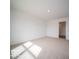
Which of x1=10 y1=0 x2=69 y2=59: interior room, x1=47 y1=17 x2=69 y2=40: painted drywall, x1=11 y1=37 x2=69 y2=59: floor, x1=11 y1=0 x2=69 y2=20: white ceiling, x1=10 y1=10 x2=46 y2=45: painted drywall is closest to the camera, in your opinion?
x1=11 y1=37 x2=69 y2=59: floor

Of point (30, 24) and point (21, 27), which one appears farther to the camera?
point (30, 24)

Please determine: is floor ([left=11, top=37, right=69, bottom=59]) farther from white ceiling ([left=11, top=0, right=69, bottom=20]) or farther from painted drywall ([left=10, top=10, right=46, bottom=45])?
white ceiling ([left=11, top=0, right=69, bottom=20])

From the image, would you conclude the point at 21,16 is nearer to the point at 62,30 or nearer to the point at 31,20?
the point at 31,20

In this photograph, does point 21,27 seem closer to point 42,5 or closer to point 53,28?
point 42,5

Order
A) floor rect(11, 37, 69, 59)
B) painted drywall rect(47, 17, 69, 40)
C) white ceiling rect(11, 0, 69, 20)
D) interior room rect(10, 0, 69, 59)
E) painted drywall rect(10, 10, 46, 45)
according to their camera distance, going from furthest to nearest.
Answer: painted drywall rect(47, 17, 69, 40), painted drywall rect(10, 10, 46, 45), interior room rect(10, 0, 69, 59), white ceiling rect(11, 0, 69, 20), floor rect(11, 37, 69, 59)

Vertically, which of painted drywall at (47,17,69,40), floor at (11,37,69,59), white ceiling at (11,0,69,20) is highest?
white ceiling at (11,0,69,20)

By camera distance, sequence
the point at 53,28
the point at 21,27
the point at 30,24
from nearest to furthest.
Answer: the point at 21,27
the point at 30,24
the point at 53,28

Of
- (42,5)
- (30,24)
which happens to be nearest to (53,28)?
(30,24)

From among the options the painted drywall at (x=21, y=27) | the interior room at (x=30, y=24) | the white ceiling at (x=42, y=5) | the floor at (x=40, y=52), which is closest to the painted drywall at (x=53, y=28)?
the interior room at (x=30, y=24)

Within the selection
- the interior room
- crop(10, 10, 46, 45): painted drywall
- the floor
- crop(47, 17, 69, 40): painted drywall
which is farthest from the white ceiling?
crop(47, 17, 69, 40): painted drywall
